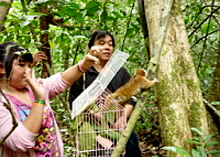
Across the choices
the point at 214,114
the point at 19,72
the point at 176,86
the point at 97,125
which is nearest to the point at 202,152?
the point at 176,86

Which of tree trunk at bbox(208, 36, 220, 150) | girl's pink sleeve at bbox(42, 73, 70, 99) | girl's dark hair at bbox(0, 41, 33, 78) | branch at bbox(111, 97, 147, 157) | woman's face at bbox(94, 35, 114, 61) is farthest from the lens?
woman's face at bbox(94, 35, 114, 61)

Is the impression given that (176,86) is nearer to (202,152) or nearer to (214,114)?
(202,152)

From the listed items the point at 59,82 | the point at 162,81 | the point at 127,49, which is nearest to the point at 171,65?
the point at 162,81

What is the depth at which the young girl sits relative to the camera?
4.40 ft

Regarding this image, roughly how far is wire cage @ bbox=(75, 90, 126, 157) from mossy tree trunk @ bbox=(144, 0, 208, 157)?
0.23m

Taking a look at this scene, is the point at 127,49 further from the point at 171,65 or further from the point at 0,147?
the point at 0,147

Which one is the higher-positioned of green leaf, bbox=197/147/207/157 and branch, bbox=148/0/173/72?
branch, bbox=148/0/173/72

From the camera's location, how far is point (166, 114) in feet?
4.73

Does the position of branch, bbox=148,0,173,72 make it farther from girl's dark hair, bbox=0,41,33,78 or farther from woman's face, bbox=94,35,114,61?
woman's face, bbox=94,35,114,61

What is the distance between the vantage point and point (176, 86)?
1493mm

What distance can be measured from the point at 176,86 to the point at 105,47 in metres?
0.85

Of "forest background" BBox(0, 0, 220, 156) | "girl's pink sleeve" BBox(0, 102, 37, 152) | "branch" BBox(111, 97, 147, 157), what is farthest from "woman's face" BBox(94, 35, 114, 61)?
"branch" BBox(111, 97, 147, 157)

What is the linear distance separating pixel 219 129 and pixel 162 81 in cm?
67

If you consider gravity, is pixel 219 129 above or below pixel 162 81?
below
